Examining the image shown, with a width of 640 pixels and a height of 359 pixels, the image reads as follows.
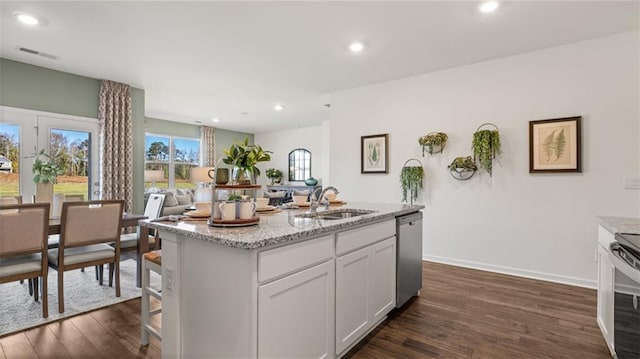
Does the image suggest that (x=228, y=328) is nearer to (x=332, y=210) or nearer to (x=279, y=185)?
(x=332, y=210)

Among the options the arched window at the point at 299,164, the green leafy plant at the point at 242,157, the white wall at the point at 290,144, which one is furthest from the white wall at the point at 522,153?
the arched window at the point at 299,164

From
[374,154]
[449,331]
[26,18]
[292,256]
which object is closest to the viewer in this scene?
[292,256]

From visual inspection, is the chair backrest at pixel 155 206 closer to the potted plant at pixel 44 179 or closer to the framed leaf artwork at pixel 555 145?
the potted plant at pixel 44 179

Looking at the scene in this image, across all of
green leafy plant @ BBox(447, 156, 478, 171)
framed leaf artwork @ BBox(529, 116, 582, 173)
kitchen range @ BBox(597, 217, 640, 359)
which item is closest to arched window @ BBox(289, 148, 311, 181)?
green leafy plant @ BBox(447, 156, 478, 171)

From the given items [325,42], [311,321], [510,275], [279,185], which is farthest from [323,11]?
[279,185]

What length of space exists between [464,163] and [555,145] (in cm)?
94

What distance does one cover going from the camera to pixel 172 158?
27.6 ft

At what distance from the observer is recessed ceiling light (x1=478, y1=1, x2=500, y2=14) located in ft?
8.52

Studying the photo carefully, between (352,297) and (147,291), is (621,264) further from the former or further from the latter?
(147,291)

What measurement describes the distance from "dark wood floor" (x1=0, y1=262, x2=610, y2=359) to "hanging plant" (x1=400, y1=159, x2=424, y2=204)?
1.59 m

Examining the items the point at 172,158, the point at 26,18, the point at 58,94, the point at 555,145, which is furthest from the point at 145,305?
the point at 172,158

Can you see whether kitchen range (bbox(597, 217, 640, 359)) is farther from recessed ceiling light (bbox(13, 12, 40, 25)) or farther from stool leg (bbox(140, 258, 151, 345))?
recessed ceiling light (bbox(13, 12, 40, 25))

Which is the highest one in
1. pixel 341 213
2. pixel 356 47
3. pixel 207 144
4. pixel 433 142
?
pixel 356 47

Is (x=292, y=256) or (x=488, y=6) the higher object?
(x=488, y=6)
